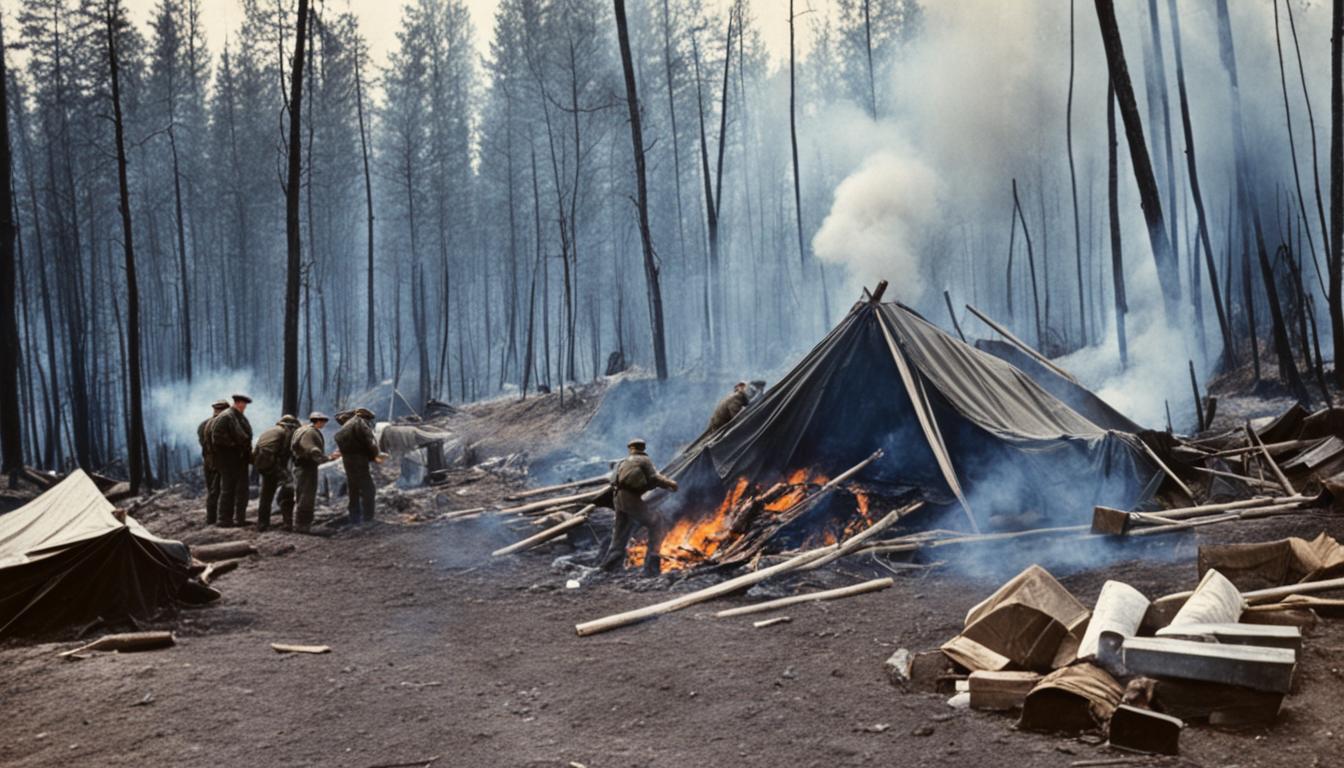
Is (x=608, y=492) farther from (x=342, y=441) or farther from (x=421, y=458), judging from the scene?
(x=421, y=458)

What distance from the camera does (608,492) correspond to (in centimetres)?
922

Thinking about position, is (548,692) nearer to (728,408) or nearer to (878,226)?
(728,408)


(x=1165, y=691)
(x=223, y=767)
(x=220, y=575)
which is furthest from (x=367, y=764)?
(x=220, y=575)

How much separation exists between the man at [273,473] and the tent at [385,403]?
13.3m

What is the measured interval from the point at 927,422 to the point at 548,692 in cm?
528

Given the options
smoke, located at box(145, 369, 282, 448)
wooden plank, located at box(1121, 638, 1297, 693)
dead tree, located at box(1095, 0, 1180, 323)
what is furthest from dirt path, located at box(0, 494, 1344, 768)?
smoke, located at box(145, 369, 282, 448)

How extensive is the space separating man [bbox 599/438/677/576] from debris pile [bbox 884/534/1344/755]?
3654 mm

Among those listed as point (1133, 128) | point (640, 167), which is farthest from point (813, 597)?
point (640, 167)

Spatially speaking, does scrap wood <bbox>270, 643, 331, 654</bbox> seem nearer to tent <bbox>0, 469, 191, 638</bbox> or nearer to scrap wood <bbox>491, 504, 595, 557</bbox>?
tent <bbox>0, 469, 191, 638</bbox>

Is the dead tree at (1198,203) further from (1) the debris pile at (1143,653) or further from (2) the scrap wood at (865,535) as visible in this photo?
(1) the debris pile at (1143,653)

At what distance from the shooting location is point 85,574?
6.80 m

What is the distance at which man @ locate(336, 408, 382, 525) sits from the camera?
1161 centimetres

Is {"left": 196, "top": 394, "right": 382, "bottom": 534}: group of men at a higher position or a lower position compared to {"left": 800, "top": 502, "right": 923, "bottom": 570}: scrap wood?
higher

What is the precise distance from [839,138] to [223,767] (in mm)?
34105
